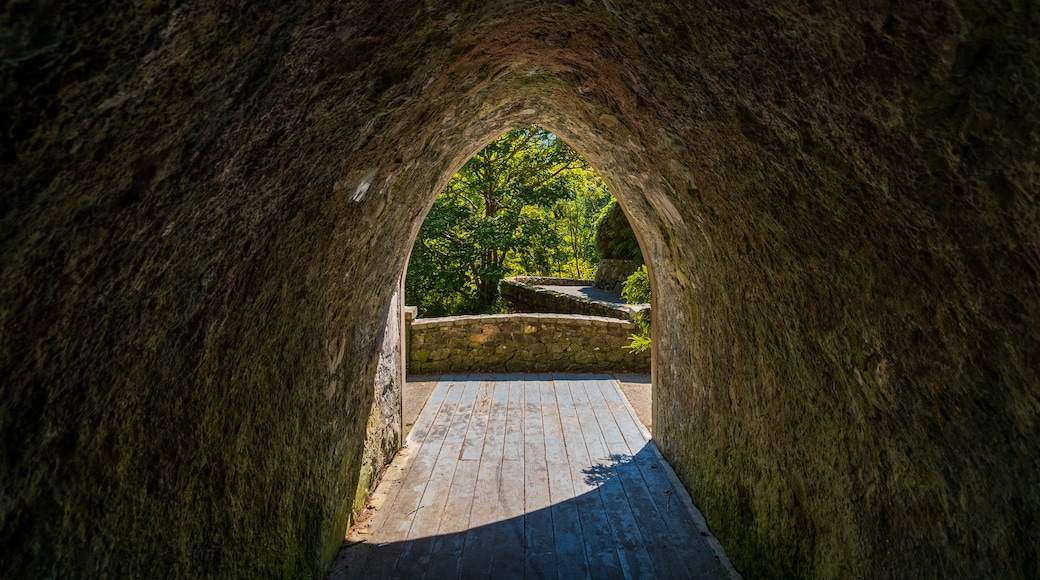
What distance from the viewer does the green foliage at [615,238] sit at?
15.4 meters

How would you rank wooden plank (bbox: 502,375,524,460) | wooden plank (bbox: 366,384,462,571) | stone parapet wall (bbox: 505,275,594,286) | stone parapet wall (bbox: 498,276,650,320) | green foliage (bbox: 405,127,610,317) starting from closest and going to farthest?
wooden plank (bbox: 366,384,462,571) → wooden plank (bbox: 502,375,524,460) → stone parapet wall (bbox: 498,276,650,320) → green foliage (bbox: 405,127,610,317) → stone parapet wall (bbox: 505,275,594,286)

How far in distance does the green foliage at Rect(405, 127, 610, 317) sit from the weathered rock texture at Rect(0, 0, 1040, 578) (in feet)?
32.0

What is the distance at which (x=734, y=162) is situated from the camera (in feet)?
6.73

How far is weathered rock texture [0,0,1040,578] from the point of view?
1.03 metres

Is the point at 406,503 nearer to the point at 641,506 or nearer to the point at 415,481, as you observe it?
the point at 415,481

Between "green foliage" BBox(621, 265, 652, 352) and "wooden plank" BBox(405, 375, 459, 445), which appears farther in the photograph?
"green foliage" BBox(621, 265, 652, 352)

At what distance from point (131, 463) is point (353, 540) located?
7.41 ft

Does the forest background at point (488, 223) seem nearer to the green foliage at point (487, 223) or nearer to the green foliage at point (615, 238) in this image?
the green foliage at point (487, 223)

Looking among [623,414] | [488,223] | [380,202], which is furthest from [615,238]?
[380,202]

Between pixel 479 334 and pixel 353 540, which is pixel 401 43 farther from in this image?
pixel 479 334

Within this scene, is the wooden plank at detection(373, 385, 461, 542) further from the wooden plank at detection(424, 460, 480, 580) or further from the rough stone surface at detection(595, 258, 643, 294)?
the rough stone surface at detection(595, 258, 643, 294)

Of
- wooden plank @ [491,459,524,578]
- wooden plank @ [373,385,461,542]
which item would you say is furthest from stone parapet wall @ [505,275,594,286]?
wooden plank @ [491,459,524,578]

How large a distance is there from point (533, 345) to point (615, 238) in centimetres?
832

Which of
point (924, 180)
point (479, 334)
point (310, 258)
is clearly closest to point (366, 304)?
point (310, 258)
